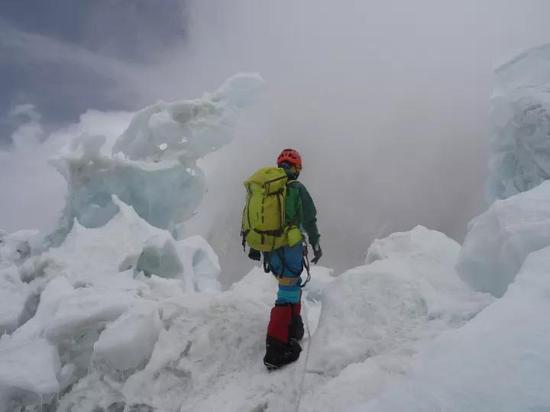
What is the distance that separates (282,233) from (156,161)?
49.8ft

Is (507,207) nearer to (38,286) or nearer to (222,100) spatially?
(38,286)

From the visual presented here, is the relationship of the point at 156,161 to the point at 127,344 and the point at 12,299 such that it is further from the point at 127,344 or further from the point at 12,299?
the point at 127,344

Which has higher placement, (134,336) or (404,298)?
(404,298)

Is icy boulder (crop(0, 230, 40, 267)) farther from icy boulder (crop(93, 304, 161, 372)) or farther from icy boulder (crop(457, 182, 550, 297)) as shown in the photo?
icy boulder (crop(457, 182, 550, 297))

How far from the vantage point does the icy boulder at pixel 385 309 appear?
2.99 m

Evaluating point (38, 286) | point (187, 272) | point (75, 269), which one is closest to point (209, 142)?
point (187, 272)

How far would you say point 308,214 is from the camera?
12.1ft

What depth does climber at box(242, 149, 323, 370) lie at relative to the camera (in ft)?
11.5

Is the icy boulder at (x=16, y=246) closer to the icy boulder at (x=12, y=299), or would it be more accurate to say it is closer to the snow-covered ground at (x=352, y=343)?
the icy boulder at (x=12, y=299)

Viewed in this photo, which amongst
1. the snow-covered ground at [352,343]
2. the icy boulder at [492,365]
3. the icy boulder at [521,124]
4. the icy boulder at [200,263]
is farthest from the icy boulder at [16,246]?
the icy boulder at [492,365]

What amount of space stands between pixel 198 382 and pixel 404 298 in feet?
6.14

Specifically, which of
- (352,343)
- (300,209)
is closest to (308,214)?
(300,209)

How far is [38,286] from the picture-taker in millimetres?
10336

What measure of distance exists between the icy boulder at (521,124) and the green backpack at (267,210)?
6.43m
